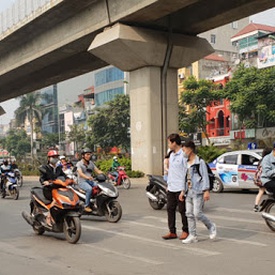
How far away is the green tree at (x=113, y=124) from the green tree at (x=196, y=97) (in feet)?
26.7

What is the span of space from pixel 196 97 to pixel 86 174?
35.5m

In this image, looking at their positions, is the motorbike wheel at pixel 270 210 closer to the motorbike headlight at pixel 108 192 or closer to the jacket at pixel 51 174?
the motorbike headlight at pixel 108 192

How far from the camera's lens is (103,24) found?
22.0m

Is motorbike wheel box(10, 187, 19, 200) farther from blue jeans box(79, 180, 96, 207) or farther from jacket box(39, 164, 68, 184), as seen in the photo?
jacket box(39, 164, 68, 184)

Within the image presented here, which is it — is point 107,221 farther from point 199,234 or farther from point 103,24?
point 103,24

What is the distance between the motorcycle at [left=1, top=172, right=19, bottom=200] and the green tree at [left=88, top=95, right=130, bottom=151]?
35454 millimetres

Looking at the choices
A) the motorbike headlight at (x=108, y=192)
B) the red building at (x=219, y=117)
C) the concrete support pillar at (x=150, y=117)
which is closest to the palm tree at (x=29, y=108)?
the red building at (x=219, y=117)

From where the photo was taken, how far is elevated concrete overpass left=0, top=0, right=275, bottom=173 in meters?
21.4

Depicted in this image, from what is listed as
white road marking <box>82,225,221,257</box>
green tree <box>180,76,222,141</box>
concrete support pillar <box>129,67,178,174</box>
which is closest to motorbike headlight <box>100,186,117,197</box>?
white road marking <box>82,225,221,257</box>

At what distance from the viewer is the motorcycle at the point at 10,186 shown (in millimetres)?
16516

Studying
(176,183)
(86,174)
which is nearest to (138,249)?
(176,183)

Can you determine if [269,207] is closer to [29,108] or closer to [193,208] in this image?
[193,208]

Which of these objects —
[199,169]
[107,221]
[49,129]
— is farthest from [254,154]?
[49,129]

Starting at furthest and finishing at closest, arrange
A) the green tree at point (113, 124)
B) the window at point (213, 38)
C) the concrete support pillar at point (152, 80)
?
the window at point (213, 38) < the green tree at point (113, 124) < the concrete support pillar at point (152, 80)
